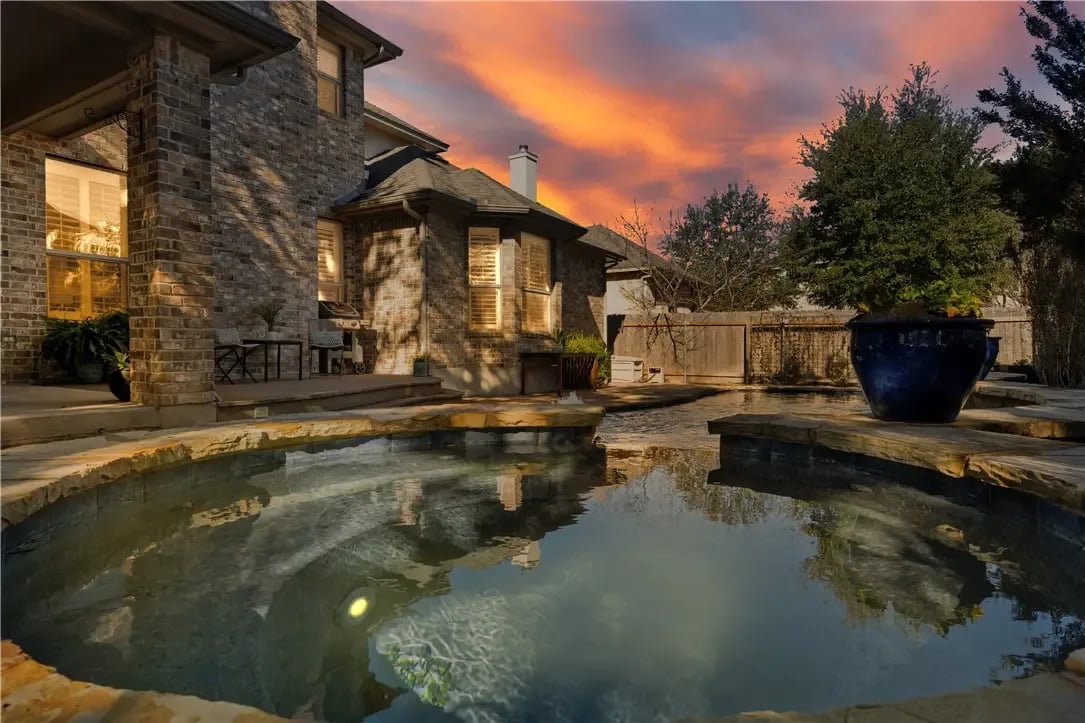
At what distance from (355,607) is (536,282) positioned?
10598 millimetres

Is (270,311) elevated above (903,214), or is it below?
below

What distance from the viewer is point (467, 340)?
11.2 metres

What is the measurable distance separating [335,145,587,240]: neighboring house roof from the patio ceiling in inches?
172

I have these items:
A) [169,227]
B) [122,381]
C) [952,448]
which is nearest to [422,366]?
[122,381]

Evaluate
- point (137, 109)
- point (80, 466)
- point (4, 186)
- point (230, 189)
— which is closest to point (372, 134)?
point (230, 189)

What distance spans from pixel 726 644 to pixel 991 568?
1572mm

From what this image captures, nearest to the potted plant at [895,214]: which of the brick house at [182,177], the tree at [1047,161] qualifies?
the tree at [1047,161]

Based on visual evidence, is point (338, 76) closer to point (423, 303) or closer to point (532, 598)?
point (423, 303)

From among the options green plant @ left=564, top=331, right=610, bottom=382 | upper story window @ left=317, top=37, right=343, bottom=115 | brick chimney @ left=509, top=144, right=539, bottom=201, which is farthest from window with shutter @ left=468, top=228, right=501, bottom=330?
brick chimney @ left=509, top=144, right=539, bottom=201

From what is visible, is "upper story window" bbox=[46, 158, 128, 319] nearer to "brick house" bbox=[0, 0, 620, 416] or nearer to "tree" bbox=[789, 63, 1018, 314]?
"brick house" bbox=[0, 0, 620, 416]

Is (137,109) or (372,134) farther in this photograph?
(372,134)

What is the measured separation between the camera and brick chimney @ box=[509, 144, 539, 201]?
15906mm

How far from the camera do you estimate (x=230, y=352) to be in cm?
851

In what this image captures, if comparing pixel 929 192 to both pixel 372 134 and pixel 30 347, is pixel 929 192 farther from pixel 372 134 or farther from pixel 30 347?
pixel 30 347
